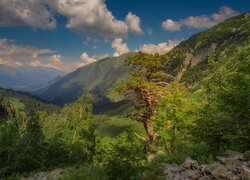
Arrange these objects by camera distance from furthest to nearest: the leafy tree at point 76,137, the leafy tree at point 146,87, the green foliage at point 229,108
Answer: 1. the leafy tree at point 76,137
2. the leafy tree at point 146,87
3. the green foliage at point 229,108

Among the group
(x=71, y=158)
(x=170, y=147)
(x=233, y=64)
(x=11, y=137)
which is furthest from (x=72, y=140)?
(x=233, y=64)

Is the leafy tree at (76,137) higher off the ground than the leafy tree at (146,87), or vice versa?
the leafy tree at (146,87)

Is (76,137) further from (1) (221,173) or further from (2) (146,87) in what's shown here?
(1) (221,173)

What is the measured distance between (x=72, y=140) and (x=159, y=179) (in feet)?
107

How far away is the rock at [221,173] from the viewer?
434 centimetres

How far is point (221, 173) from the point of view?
4.52 meters

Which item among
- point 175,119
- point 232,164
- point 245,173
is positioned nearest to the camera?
point 245,173

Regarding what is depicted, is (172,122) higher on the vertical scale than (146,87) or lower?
lower

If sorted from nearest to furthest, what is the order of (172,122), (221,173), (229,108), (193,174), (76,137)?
(221,173) → (193,174) → (229,108) → (172,122) → (76,137)

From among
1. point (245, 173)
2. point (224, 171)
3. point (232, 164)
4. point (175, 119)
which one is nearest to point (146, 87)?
point (175, 119)

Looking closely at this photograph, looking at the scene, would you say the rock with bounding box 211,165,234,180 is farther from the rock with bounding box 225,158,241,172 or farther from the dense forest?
the dense forest

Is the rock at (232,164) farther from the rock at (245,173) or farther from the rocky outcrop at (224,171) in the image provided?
the rock at (245,173)

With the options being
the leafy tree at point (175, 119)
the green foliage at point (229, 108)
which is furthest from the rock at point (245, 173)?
the leafy tree at point (175, 119)

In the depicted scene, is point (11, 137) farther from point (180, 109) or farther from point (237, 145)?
point (237, 145)
